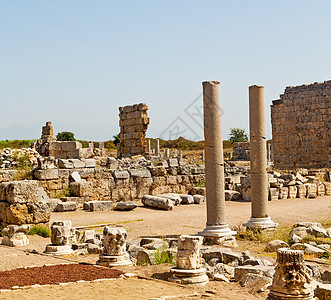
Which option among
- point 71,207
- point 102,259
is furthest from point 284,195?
point 102,259

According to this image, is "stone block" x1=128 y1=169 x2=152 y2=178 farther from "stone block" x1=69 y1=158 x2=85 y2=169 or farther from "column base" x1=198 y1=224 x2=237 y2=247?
"column base" x1=198 y1=224 x2=237 y2=247

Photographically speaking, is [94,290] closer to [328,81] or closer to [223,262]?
[223,262]

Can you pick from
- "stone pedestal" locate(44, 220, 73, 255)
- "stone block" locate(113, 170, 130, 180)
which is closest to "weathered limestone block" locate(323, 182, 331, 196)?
"stone block" locate(113, 170, 130, 180)

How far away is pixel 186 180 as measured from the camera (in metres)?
19.3

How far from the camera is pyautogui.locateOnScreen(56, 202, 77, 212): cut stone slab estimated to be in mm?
14570

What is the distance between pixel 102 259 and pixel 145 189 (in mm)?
10357

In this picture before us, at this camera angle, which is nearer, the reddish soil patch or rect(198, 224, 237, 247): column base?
the reddish soil patch

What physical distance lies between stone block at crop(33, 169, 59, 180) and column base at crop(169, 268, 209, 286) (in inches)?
385

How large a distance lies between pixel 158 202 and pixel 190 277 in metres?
9.34

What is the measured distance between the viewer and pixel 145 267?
293 inches

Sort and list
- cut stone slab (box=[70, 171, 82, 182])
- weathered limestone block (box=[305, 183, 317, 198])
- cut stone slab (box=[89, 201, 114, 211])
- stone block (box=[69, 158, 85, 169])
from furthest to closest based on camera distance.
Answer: weathered limestone block (box=[305, 183, 317, 198]) → stone block (box=[69, 158, 85, 169]) → cut stone slab (box=[70, 171, 82, 182]) → cut stone slab (box=[89, 201, 114, 211])

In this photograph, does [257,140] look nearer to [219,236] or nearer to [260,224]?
[260,224]

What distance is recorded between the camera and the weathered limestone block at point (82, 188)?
15.9m

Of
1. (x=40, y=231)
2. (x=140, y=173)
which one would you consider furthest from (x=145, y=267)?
(x=140, y=173)
